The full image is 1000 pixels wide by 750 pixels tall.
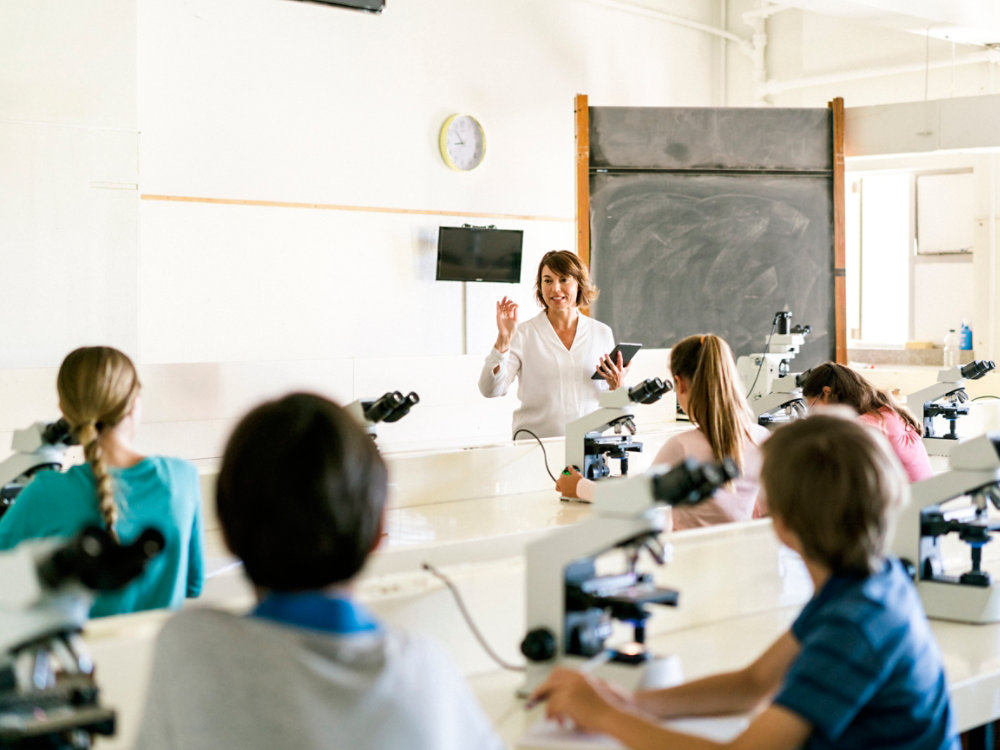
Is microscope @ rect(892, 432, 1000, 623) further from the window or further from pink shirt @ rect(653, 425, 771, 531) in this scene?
the window

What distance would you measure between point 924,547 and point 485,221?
5422mm

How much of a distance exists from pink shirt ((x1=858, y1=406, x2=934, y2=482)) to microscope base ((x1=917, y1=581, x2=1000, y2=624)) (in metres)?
1.15

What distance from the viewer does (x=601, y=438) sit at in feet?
11.3

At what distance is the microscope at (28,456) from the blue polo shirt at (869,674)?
5.18ft

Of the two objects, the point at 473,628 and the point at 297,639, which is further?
the point at 473,628

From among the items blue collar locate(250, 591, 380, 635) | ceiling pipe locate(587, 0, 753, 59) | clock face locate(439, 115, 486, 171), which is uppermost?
ceiling pipe locate(587, 0, 753, 59)

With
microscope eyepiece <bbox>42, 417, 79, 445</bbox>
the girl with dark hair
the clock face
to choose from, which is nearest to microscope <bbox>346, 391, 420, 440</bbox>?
microscope eyepiece <bbox>42, 417, 79, 445</bbox>

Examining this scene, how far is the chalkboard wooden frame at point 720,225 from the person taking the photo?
611 centimetres

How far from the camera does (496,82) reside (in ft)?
24.0

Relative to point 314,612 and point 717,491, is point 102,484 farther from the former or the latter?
point 717,491

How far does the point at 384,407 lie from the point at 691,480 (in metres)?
1.55

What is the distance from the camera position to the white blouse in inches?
156

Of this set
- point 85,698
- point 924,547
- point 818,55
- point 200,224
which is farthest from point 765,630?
point 818,55

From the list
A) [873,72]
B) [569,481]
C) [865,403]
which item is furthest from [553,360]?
[873,72]
